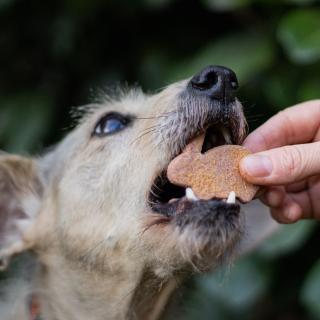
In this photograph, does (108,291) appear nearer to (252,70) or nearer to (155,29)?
(252,70)

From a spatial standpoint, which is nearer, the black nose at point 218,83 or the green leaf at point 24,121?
the black nose at point 218,83

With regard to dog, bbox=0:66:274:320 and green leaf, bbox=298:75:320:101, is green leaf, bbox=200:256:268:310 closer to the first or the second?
dog, bbox=0:66:274:320

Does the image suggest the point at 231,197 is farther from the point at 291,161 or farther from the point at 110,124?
the point at 110,124

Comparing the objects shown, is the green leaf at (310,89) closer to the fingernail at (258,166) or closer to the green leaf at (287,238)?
the green leaf at (287,238)

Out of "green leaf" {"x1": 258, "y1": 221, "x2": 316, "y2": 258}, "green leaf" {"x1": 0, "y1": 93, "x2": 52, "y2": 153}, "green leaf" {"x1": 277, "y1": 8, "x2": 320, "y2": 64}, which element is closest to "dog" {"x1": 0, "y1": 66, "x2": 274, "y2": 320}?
"green leaf" {"x1": 258, "y1": 221, "x2": 316, "y2": 258}

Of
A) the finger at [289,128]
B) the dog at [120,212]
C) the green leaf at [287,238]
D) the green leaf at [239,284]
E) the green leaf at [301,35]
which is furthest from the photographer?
the green leaf at [239,284]

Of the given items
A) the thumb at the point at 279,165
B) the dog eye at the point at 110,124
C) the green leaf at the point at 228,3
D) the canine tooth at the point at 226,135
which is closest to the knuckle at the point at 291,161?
the thumb at the point at 279,165
